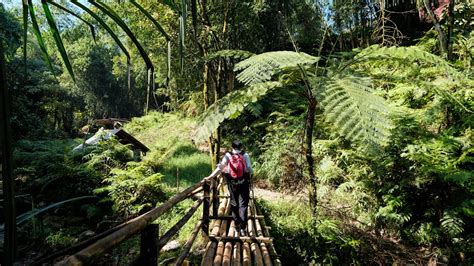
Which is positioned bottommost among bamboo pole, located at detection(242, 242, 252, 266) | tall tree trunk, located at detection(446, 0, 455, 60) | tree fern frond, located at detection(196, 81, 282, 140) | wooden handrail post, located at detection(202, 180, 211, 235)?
bamboo pole, located at detection(242, 242, 252, 266)

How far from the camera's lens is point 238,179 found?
176 inches

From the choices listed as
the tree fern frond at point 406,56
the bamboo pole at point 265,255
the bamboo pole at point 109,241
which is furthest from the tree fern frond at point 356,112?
the bamboo pole at point 109,241

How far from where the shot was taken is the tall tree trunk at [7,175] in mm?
432

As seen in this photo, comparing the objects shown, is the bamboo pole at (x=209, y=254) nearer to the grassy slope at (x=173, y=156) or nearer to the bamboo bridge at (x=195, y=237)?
the bamboo bridge at (x=195, y=237)

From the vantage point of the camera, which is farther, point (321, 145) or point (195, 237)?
point (321, 145)

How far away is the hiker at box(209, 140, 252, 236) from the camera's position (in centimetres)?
445

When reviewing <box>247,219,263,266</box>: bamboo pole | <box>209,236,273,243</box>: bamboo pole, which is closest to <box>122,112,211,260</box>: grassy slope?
<box>247,219,263,266</box>: bamboo pole

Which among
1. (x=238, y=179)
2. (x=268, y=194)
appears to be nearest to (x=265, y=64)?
(x=238, y=179)

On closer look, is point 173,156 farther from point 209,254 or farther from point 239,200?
point 209,254

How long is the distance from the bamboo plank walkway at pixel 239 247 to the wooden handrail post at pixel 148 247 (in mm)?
1727

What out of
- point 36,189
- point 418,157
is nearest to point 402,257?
point 418,157

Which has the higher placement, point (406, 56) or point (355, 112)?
point (406, 56)

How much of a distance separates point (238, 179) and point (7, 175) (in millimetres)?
4073

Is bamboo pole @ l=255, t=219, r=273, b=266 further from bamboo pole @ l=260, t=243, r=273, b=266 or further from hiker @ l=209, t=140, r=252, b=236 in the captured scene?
hiker @ l=209, t=140, r=252, b=236
